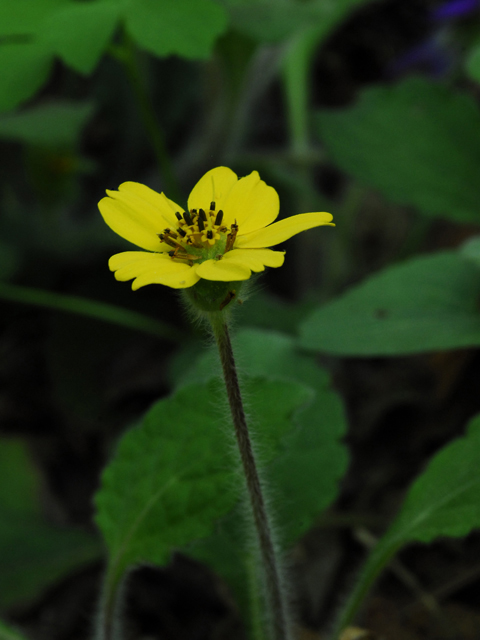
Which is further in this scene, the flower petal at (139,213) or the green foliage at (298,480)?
the green foliage at (298,480)

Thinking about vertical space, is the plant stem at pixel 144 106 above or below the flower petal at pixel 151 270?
above

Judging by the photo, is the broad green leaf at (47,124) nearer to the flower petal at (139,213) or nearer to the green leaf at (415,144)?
the green leaf at (415,144)

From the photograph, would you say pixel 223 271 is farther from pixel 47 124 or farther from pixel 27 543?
pixel 47 124

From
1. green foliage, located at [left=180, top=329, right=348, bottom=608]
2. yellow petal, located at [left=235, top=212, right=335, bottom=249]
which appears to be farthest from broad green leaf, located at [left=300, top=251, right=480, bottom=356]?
yellow petal, located at [left=235, top=212, right=335, bottom=249]

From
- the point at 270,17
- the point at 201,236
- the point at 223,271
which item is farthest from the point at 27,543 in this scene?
the point at 270,17

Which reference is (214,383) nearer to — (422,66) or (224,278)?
(224,278)

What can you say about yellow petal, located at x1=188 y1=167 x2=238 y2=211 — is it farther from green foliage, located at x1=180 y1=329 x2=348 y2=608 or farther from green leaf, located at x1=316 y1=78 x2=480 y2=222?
green leaf, located at x1=316 y1=78 x2=480 y2=222

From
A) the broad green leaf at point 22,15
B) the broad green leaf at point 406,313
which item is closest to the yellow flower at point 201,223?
the broad green leaf at point 406,313
